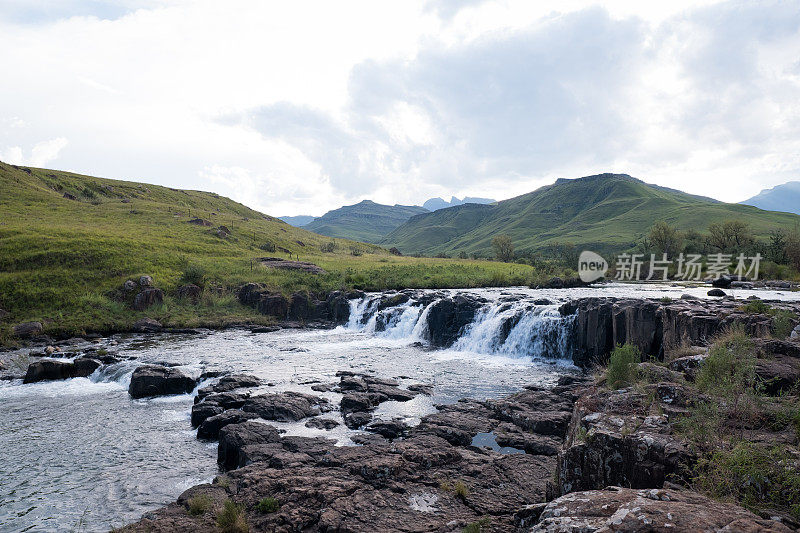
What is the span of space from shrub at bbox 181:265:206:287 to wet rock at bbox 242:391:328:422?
32.3 metres

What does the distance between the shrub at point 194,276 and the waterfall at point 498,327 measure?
19.9 meters

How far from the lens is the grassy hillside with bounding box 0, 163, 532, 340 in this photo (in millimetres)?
38844

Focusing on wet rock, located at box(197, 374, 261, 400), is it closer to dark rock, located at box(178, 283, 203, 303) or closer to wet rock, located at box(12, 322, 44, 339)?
wet rock, located at box(12, 322, 44, 339)

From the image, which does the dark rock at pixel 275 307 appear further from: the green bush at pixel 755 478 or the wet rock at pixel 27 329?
the green bush at pixel 755 478

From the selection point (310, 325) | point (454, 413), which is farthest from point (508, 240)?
point (454, 413)

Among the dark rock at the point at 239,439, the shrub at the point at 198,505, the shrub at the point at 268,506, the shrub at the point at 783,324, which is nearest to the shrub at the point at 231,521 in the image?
the shrub at the point at 268,506

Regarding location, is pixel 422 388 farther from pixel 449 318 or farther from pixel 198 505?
pixel 449 318

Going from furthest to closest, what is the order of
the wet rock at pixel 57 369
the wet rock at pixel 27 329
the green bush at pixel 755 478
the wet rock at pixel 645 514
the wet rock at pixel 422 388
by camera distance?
1. the wet rock at pixel 27 329
2. the wet rock at pixel 57 369
3. the wet rock at pixel 422 388
4. the green bush at pixel 755 478
5. the wet rock at pixel 645 514

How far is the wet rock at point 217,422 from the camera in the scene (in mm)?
16203

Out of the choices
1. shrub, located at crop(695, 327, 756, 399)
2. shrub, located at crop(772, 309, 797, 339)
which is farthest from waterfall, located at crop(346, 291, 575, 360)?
shrub, located at crop(695, 327, 756, 399)

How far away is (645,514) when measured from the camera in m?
5.45

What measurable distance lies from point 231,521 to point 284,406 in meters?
8.49

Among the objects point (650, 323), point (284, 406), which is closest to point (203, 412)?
point (284, 406)

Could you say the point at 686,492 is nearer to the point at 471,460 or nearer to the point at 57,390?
the point at 471,460
